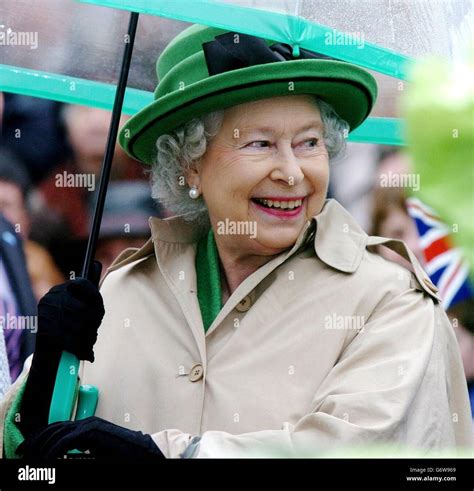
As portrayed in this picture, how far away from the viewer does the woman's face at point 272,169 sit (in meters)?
2.72

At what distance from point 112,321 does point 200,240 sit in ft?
0.93

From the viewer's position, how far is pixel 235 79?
Answer: 2.67 meters

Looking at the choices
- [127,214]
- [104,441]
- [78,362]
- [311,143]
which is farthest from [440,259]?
[104,441]

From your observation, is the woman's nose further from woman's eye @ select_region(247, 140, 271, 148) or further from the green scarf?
the green scarf

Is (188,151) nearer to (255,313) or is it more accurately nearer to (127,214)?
(255,313)

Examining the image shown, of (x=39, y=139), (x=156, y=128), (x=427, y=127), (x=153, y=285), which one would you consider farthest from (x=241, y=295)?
(x=39, y=139)

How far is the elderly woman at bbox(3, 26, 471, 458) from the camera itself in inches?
101

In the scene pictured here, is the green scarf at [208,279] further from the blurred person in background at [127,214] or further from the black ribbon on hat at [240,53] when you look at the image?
the blurred person in background at [127,214]

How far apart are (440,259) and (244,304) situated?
111 cm

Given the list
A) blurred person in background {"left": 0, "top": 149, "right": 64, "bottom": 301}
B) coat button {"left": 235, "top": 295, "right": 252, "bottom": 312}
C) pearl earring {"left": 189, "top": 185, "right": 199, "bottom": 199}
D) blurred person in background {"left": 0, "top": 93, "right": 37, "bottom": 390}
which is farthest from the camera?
blurred person in background {"left": 0, "top": 149, "right": 64, "bottom": 301}

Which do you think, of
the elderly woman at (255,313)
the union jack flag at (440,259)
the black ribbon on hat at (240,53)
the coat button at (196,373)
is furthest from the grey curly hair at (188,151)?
the union jack flag at (440,259)

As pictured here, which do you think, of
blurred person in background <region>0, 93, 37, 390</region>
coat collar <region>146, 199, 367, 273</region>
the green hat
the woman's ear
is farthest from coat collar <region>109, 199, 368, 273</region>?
blurred person in background <region>0, 93, 37, 390</region>

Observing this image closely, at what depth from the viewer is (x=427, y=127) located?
1.93 m

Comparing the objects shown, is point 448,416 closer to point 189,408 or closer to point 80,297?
point 189,408
